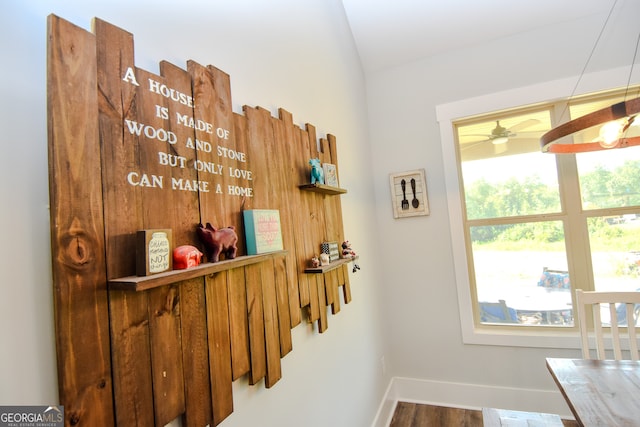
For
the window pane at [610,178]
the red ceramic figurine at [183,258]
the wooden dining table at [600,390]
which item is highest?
the window pane at [610,178]

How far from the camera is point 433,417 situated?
7.77ft

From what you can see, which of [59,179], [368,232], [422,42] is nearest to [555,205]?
[368,232]

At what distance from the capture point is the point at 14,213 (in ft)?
1.75

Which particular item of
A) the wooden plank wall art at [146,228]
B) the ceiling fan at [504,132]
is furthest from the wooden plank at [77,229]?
the ceiling fan at [504,132]

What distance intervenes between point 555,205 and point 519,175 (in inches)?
13.3

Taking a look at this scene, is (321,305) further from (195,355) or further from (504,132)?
(504,132)

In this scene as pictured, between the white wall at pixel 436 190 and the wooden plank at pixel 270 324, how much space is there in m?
1.70

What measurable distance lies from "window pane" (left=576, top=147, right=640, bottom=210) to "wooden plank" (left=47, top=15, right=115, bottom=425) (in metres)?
2.92

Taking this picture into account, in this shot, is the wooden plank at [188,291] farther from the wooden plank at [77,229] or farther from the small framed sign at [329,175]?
the small framed sign at [329,175]

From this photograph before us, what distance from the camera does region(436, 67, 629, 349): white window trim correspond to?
2203mm

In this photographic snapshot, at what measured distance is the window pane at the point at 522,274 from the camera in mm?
2363

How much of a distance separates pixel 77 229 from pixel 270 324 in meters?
0.70

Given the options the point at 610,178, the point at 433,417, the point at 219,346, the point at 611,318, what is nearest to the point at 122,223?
the point at 219,346

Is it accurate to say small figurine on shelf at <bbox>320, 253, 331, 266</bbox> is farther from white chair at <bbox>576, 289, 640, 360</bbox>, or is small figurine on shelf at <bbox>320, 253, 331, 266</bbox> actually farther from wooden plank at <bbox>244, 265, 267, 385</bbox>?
white chair at <bbox>576, 289, 640, 360</bbox>
